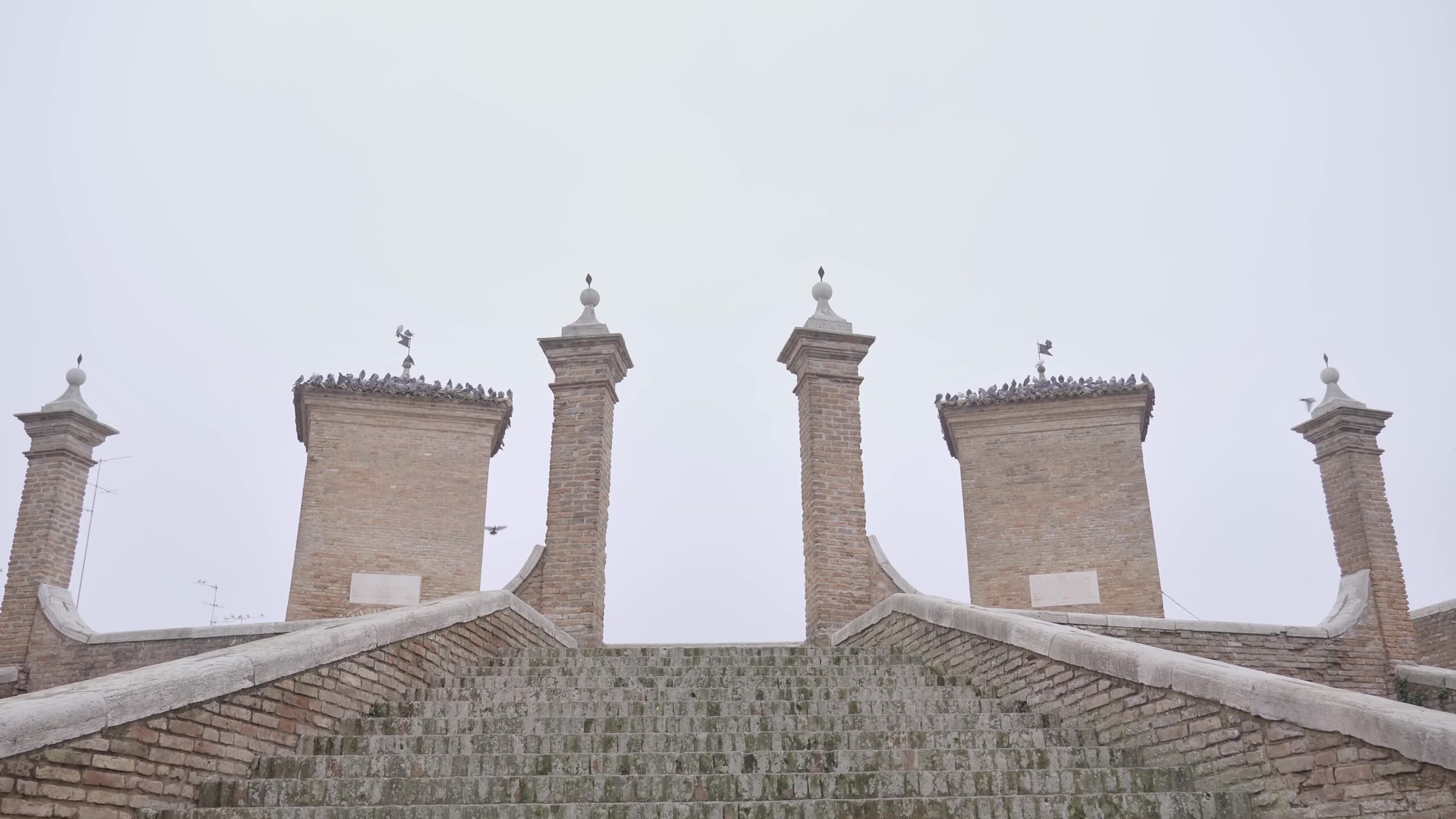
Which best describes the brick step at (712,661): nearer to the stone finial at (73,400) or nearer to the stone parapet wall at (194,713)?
the stone parapet wall at (194,713)

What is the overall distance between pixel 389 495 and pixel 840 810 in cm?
1241

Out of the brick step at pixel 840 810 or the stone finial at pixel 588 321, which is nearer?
the brick step at pixel 840 810

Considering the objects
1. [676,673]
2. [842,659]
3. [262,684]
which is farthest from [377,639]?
[842,659]

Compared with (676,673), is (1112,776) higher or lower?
lower

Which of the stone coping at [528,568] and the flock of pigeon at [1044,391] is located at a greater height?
the flock of pigeon at [1044,391]

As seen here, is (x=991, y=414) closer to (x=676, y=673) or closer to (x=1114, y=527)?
(x=1114, y=527)

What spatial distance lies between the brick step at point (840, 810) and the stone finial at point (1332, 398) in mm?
10667

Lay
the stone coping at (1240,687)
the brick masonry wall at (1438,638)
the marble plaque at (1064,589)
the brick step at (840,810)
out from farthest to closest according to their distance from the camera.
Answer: the marble plaque at (1064,589) → the brick masonry wall at (1438,638) → the brick step at (840,810) → the stone coping at (1240,687)

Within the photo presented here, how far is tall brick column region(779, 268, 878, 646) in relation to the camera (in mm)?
11258

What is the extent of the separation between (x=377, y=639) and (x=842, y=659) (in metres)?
3.52

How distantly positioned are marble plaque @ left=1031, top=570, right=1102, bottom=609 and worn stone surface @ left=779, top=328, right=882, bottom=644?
5.09 metres

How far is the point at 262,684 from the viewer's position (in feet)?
18.7

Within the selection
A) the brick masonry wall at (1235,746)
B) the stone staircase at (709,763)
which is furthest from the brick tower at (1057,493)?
the stone staircase at (709,763)

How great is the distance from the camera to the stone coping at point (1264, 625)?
33.2ft
